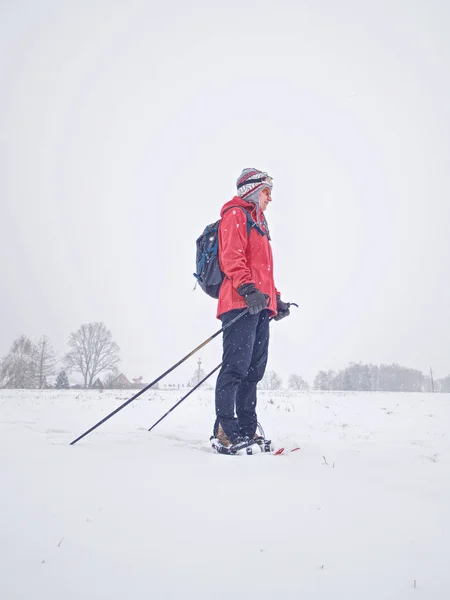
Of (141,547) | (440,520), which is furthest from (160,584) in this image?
(440,520)

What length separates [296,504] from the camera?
6.06 ft

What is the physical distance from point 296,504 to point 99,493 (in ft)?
3.66

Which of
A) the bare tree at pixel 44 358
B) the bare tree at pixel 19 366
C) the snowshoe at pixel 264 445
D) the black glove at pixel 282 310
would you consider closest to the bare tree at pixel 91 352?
the bare tree at pixel 44 358

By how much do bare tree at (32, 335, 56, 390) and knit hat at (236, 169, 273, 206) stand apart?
4472 cm

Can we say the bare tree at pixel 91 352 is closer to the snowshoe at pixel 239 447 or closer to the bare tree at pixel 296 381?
the snowshoe at pixel 239 447

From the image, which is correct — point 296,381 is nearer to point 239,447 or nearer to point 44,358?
point 44,358

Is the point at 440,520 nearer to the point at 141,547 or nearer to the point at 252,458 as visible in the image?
the point at 252,458

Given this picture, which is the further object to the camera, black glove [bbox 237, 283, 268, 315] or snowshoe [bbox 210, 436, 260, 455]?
black glove [bbox 237, 283, 268, 315]

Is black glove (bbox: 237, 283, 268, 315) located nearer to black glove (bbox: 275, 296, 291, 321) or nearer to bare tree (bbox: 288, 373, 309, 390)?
black glove (bbox: 275, 296, 291, 321)

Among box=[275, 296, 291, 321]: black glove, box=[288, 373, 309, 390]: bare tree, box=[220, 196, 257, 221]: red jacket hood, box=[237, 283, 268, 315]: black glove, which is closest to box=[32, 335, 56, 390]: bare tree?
box=[275, 296, 291, 321]: black glove

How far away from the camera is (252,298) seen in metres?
3.34

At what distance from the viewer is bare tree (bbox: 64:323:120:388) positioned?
4284cm

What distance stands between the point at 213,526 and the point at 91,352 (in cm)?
4679

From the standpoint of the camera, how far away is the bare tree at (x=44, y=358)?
137ft
